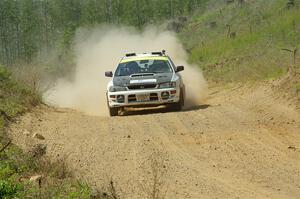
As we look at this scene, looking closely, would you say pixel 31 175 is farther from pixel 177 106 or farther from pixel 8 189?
pixel 177 106

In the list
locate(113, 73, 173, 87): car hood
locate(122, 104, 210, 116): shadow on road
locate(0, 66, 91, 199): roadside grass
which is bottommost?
locate(122, 104, 210, 116): shadow on road

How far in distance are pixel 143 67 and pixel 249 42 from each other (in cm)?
1888

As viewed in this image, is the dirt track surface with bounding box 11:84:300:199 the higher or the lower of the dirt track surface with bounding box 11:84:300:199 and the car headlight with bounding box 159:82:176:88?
the lower

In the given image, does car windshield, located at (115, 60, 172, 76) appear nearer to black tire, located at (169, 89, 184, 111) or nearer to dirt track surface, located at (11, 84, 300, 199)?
black tire, located at (169, 89, 184, 111)

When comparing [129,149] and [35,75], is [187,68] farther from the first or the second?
[129,149]

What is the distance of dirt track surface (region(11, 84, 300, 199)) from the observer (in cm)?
818

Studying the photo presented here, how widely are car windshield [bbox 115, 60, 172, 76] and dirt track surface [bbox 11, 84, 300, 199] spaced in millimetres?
2017

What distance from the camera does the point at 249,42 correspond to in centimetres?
3522

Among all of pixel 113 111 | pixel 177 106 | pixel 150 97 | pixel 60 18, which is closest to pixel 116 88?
pixel 113 111

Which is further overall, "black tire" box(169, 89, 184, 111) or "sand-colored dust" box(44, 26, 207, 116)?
"sand-colored dust" box(44, 26, 207, 116)

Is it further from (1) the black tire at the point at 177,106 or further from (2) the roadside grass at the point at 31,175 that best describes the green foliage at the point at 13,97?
(1) the black tire at the point at 177,106

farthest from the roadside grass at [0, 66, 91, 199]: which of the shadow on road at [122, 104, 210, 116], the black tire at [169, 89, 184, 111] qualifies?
the shadow on road at [122, 104, 210, 116]

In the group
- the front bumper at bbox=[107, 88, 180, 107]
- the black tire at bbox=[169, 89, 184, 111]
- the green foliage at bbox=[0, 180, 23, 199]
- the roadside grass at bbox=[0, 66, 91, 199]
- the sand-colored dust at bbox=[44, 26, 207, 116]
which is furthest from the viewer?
the sand-colored dust at bbox=[44, 26, 207, 116]

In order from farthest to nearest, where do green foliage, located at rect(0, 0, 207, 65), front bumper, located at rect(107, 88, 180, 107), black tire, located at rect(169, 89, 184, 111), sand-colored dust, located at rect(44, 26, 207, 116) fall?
green foliage, located at rect(0, 0, 207, 65)
sand-colored dust, located at rect(44, 26, 207, 116)
black tire, located at rect(169, 89, 184, 111)
front bumper, located at rect(107, 88, 180, 107)
